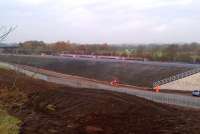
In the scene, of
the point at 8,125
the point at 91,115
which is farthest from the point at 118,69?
the point at 8,125

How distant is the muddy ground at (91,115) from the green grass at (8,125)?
475 millimetres

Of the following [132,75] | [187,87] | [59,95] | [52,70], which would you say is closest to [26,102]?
[59,95]

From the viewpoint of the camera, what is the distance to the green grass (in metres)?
23.0

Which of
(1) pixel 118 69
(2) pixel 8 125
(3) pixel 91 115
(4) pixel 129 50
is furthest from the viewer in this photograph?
(4) pixel 129 50

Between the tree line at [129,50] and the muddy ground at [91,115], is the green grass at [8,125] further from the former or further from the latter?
the tree line at [129,50]

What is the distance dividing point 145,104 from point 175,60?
61.9 m

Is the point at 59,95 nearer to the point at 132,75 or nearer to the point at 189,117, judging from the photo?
the point at 189,117

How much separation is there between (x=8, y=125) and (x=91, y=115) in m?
5.79

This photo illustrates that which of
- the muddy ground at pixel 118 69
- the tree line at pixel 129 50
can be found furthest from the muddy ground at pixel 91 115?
the tree line at pixel 129 50

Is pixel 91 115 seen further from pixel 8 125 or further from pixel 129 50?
pixel 129 50

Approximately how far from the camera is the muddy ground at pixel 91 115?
24547 mm

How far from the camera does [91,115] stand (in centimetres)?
2823

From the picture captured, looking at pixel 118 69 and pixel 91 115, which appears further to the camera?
pixel 118 69

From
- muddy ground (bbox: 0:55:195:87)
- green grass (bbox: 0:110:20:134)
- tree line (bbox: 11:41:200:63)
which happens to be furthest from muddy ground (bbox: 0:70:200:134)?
tree line (bbox: 11:41:200:63)
